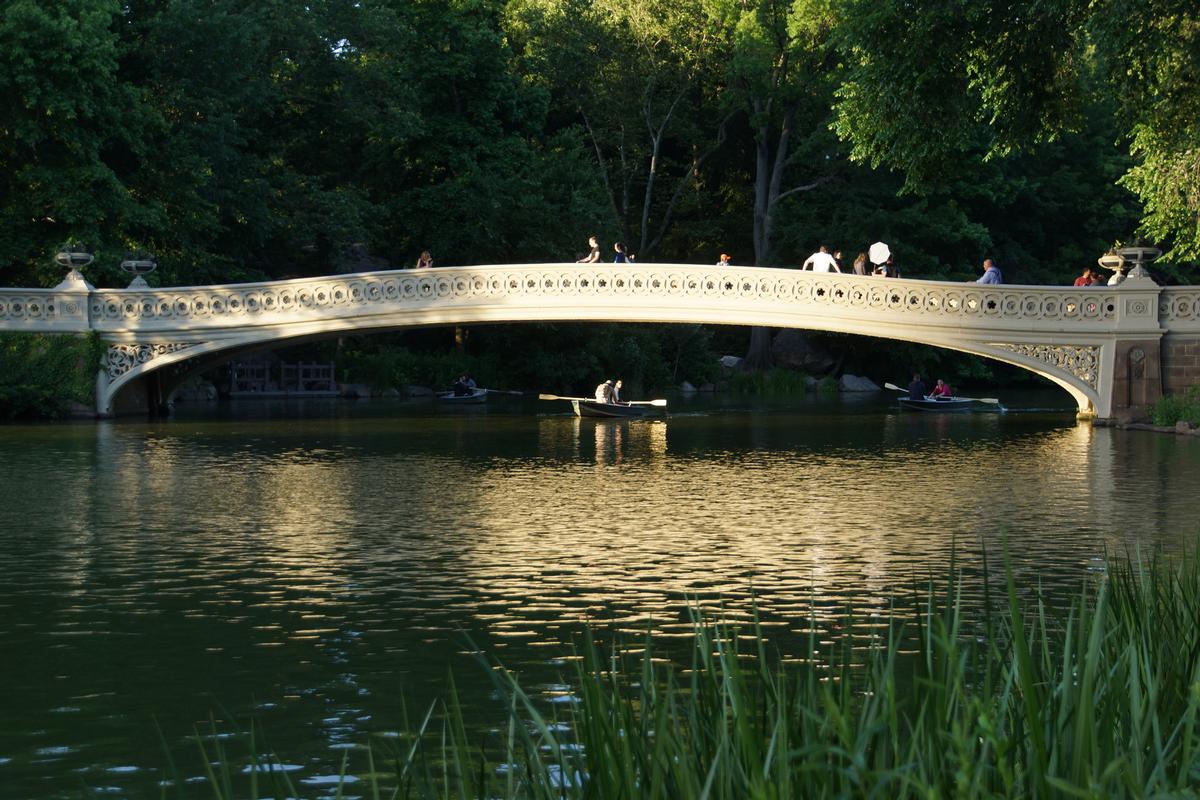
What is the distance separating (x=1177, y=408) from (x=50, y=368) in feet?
66.0

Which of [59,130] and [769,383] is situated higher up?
[59,130]

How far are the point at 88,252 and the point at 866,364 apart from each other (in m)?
29.4

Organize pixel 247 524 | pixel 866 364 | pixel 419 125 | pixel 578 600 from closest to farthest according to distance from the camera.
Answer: pixel 578 600, pixel 247 524, pixel 419 125, pixel 866 364

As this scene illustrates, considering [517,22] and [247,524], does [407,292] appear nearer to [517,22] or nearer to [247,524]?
[247,524]

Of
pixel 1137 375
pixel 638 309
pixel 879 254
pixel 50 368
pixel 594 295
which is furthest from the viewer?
pixel 879 254

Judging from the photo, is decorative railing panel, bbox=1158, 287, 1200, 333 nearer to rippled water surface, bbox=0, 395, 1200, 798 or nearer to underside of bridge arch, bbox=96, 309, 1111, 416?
underside of bridge arch, bbox=96, 309, 1111, 416

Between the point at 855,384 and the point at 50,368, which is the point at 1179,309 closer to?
the point at 50,368

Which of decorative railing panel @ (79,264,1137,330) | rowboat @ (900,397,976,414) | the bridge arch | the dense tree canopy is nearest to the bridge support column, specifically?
the bridge arch

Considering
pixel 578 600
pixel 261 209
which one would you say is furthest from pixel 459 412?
pixel 578 600

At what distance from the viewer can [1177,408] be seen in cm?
2592

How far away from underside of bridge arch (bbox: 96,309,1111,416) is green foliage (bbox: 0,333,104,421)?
445 millimetres

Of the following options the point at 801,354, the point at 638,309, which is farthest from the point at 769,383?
the point at 638,309

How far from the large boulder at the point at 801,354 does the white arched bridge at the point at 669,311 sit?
21.2 meters

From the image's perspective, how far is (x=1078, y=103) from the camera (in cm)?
1986
